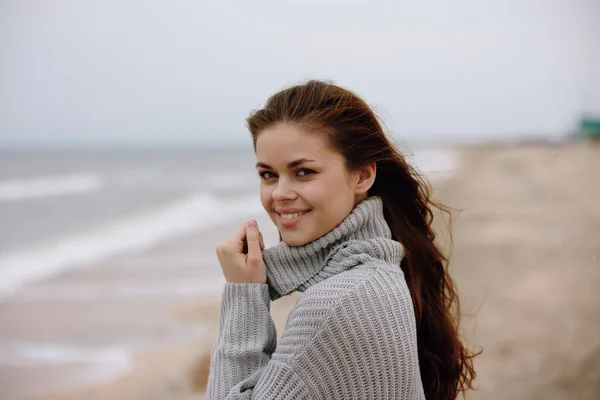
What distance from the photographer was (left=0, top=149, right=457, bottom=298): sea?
13.4m

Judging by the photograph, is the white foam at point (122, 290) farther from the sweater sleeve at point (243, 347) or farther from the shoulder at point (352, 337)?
the shoulder at point (352, 337)

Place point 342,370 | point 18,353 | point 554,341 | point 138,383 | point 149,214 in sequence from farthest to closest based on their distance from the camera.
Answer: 1. point 149,214
2. point 18,353
3. point 138,383
4. point 554,341
5. point 342,370

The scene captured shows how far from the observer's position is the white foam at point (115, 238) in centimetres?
1205

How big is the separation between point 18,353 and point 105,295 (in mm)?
2307

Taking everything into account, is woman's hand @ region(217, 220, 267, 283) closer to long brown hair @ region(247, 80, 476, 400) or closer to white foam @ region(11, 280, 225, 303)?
long brown hair @ region(247, 80, 476, 400)

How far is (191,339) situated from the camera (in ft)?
23.2

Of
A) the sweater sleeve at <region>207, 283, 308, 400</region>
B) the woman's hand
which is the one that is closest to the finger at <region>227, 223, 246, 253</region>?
the woman's hand

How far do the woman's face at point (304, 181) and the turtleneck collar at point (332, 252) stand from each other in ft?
0.10

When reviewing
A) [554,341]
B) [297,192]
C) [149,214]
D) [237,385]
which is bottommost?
[149,214]

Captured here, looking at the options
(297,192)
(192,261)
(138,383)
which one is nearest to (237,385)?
(297,192)

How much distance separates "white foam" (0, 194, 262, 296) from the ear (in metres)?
9.29

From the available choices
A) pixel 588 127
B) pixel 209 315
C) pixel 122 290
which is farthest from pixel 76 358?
pixel 588 127

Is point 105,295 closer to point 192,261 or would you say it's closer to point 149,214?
point 192,261

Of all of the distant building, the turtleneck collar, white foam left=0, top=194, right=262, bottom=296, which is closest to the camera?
the turtleneck collar
